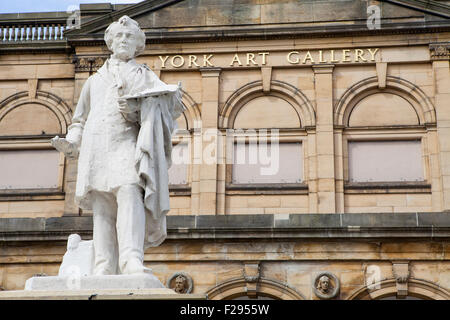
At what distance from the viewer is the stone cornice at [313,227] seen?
2128 centimetres

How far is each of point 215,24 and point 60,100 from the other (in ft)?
15.4

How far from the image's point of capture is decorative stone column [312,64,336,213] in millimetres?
23609

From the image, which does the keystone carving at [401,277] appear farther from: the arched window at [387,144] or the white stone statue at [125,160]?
the white stone statue at [125,160]

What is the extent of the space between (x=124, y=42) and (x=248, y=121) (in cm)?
1552

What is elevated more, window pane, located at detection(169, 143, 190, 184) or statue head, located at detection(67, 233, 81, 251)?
window pane, located at detection(169, 143, 190, 184)

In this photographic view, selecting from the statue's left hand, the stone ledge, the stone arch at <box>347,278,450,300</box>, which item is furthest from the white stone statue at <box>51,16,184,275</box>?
the stone arch at <box>347,278,450,300</box>

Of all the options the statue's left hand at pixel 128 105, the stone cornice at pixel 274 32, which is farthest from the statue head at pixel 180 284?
the statue's left hand at pixel 128 105

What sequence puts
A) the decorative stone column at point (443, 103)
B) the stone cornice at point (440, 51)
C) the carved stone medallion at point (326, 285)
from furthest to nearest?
the stone cornice at point (440, 51) → the decorative stone column at point (443, 103) → the carved stone medallion at point (326, 285)

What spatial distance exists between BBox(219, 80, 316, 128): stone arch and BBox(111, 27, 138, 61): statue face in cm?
1531

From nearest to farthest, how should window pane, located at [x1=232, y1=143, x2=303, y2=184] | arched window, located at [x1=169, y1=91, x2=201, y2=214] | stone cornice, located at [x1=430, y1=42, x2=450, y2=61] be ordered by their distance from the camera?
arched window, located at [x1=169, y1=91, x2=201, y2=214], window pane, located at [x1=232, y1=143, x2=303, y2=184], stone cornice, located at [x1=430, y1=42, x2=450, y2=61]

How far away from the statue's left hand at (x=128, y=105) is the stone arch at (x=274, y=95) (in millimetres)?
15926

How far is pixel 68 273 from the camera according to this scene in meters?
8.30

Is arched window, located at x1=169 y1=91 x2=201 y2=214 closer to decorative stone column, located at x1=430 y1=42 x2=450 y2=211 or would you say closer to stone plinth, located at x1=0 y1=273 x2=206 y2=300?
decorative stone column, located at x1=430 y1=42 x2=450 y2=211
